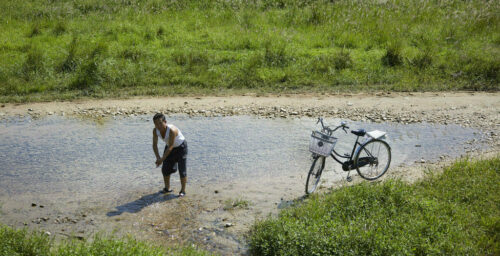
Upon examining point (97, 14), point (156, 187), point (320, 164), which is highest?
point (97, 14)

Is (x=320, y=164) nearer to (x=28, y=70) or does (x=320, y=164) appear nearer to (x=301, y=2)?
(x=28, y=70)

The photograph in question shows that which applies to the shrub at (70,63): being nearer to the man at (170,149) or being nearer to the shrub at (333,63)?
the shrub at (333,63)

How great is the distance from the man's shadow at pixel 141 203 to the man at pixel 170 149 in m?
0.16

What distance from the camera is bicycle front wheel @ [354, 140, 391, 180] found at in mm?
8125

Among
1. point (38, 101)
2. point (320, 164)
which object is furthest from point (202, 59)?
point (320, 164)

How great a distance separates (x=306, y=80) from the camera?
45.8ft

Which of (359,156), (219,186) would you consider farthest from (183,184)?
(359,156)

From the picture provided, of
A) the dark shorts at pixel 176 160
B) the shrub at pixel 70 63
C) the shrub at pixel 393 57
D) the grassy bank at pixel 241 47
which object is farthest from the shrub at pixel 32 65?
the shrub at pixel 393 57

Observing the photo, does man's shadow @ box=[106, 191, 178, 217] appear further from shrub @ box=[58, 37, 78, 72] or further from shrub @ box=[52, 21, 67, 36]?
shrub @ box=[52, 21, 67, 36]

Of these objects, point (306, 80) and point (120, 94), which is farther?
point (306, 80)

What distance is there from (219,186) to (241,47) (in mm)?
8424

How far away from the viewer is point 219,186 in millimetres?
8367

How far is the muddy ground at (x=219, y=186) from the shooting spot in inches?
274

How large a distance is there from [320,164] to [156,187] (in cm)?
295
